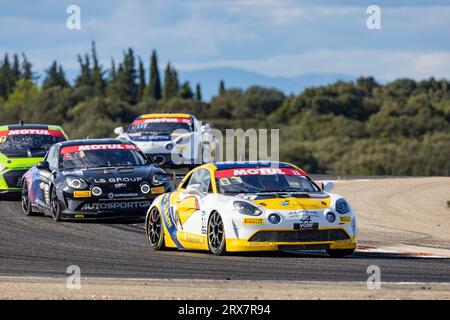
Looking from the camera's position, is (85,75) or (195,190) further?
(85,75)

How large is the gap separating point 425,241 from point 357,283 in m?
5.82

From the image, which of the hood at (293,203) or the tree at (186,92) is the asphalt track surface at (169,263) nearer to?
the hood at (293,203)

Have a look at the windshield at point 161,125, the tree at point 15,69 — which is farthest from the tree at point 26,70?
the windshield at point 161,125

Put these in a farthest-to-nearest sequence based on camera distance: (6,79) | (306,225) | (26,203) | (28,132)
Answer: (6,79)
(28,132)
(26,203)
(306,225)

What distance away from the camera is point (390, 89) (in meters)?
128

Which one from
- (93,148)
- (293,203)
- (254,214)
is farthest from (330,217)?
(93,148)

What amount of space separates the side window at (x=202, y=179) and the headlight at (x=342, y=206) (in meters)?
1.73

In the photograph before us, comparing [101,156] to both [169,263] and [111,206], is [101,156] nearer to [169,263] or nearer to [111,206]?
[111,206]

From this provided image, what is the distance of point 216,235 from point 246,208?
595 millimetres

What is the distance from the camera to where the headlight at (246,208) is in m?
14.5

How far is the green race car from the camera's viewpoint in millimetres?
23625

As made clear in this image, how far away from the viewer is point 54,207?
20.1 m

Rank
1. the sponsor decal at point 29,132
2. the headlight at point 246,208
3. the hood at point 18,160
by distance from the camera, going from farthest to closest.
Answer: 1. the sponsor decal at point 29,132
2. the hood at point 18,160
3. the headlight at point 246,208
